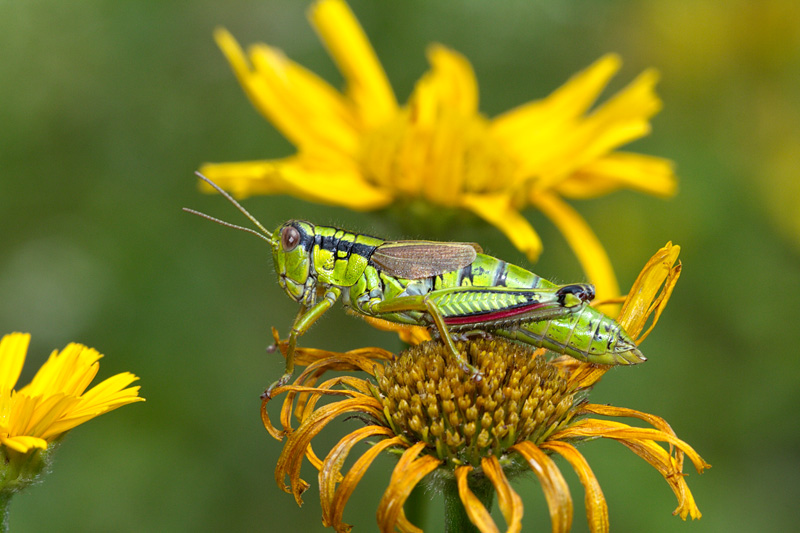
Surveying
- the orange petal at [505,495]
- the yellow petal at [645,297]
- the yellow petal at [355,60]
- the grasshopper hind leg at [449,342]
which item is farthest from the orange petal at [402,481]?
the yellow petal at [355,60]

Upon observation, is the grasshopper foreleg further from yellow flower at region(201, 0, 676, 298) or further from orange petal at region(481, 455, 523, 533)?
yellow flower at region(201, 0, 676, 298)

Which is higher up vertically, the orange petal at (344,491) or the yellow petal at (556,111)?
the yellow petal at (556,111)

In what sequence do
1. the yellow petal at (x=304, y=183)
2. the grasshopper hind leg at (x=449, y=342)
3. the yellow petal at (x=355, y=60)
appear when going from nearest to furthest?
the grasshopper hind leg at (x=449, y=342), the yellow petal at (x=304, y=183), the yellow petal at (x=355, y=60)

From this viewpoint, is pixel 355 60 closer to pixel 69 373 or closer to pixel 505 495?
pixel 69 373

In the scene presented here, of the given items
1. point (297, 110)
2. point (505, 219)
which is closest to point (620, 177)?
point (505, 219)

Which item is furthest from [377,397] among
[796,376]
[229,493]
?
[796,376]

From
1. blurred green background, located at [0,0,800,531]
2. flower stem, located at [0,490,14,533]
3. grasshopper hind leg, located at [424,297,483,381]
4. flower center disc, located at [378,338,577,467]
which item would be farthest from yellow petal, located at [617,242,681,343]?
flower stem, located at [0,490,14,533]

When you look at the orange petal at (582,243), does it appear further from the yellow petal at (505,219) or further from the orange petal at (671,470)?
the orange petal at (671,470)
